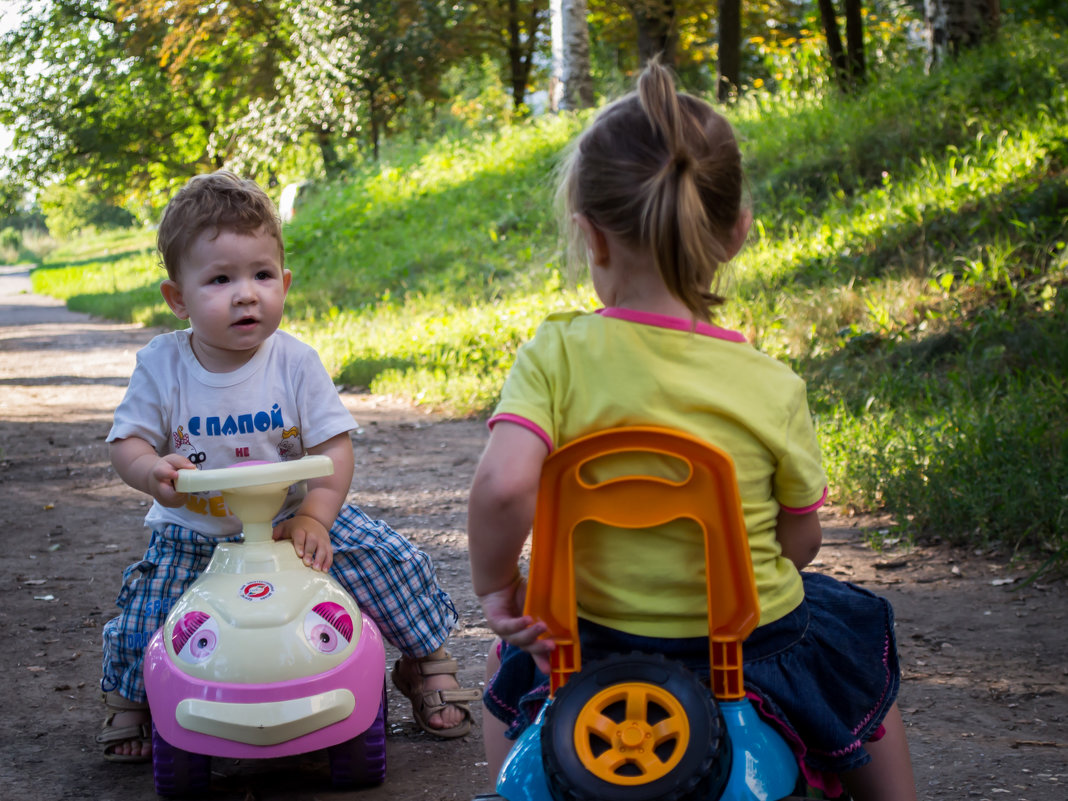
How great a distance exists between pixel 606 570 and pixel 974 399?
386 cm

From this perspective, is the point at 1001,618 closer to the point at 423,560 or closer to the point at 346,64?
the point at 423,560

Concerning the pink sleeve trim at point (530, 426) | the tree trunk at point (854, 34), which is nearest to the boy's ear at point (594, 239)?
the pink sleeve trim at point (530, 426)

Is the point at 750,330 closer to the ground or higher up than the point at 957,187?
closer to the ground

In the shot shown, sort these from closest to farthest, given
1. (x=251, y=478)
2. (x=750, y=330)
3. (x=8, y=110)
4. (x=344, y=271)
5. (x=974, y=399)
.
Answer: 1. (x=251, y=478)
2. (x=974, y=399)
3. (x=750, y=330)
4. (x=344, y=271)
5. (x=8, y=110)

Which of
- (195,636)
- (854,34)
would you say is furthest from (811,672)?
(854,34)

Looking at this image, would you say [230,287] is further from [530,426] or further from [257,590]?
[530,426]

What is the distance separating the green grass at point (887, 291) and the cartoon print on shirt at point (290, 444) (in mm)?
1679

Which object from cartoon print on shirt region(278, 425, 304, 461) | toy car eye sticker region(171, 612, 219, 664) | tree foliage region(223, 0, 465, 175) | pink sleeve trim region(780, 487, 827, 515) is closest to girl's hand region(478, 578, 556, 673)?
pink sleeve trim region(780, 487, 827, 515)

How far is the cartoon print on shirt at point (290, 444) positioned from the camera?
8.38 ft

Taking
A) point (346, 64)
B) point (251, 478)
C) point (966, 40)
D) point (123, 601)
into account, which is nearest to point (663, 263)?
point (251, 478)

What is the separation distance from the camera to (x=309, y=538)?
2.37 meters

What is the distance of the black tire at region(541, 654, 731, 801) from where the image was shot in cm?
135

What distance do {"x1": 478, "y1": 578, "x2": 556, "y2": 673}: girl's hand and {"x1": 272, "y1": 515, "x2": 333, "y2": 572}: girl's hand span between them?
0.80 metres

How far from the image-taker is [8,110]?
84.8ft
